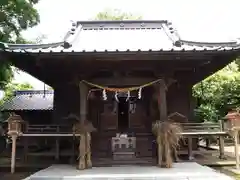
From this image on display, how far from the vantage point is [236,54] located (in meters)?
8.99

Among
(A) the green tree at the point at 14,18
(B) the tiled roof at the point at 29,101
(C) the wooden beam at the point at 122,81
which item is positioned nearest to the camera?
(C) the wooden beam at the point at 122,81

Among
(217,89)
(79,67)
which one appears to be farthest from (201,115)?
(79,67)

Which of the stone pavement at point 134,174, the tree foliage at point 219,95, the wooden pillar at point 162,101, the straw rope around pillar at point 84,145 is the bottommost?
the stone pavement at point 134,174

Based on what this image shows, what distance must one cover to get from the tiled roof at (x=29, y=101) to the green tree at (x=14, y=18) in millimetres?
4142

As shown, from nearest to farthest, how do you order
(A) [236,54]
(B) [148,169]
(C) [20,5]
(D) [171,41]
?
(B) [148,169] → (A) [236,54] → (D) [171,41] → (C) [20,5]

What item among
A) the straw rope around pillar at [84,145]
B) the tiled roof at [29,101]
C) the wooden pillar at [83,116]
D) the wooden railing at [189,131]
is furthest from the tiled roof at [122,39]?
the tiled roof at [29,101]

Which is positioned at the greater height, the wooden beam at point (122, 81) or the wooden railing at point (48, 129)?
the wooden beam at point (122, 81)

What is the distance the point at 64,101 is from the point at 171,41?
500 centimetres

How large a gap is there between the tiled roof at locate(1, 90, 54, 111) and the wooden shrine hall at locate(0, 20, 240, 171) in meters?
7.09

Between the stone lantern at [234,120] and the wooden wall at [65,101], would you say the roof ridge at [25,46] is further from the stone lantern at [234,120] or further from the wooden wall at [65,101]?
the stone lantern at [234,120]

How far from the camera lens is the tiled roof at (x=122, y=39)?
8.77 metres

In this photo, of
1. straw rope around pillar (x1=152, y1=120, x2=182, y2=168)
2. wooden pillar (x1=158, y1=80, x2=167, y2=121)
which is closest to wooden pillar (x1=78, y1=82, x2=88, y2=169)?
straw rope around pillar (x1=152, y1=120, x2=182, y2=168)

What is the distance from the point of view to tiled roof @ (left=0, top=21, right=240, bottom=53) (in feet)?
28.8

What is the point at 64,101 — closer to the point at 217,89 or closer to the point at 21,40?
the point at 21,40
